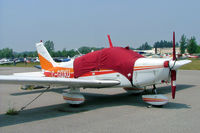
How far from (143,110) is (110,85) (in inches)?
57.5

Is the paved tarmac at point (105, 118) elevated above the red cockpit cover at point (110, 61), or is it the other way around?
the red cockpit cover at point (110, 61)

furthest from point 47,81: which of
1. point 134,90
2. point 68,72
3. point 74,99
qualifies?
point 134,90

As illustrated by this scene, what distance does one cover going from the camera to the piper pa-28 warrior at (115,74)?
700 cm

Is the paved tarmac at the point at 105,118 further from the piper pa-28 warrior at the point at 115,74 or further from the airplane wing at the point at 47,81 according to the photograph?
the airplane wing at the point at 47,81

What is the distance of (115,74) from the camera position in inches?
312

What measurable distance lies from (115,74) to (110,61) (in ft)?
1.66

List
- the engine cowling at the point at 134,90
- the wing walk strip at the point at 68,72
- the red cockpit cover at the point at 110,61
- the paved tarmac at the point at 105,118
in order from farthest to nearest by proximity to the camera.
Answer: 1. the engine cowling at the point at 134,90
2. the red cockpit cover at the point at 110,61
3. the wing walk strip at the point at 68,72
4. the paved tarmac at the point at 105,118

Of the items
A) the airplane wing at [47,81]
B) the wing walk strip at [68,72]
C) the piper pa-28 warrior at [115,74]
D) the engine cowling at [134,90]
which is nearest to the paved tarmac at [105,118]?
the piper pa-28 warrior at [115,74]

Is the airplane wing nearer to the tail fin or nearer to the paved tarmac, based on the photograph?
the paved tarmac

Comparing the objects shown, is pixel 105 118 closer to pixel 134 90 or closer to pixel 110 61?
pixel 110 61

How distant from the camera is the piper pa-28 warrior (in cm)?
700

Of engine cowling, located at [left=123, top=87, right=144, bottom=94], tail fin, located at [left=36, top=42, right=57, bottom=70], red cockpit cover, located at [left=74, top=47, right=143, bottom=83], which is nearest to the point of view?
red cockpit cover, located at [left=74, top=47, right=143, bottom=83]

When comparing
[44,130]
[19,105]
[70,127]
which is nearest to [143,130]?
[70,127]

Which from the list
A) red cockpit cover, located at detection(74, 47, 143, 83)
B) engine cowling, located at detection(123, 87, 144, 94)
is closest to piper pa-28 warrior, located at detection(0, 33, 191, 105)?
red cockpit cover, located at detection(74, 47, 143, 83)
